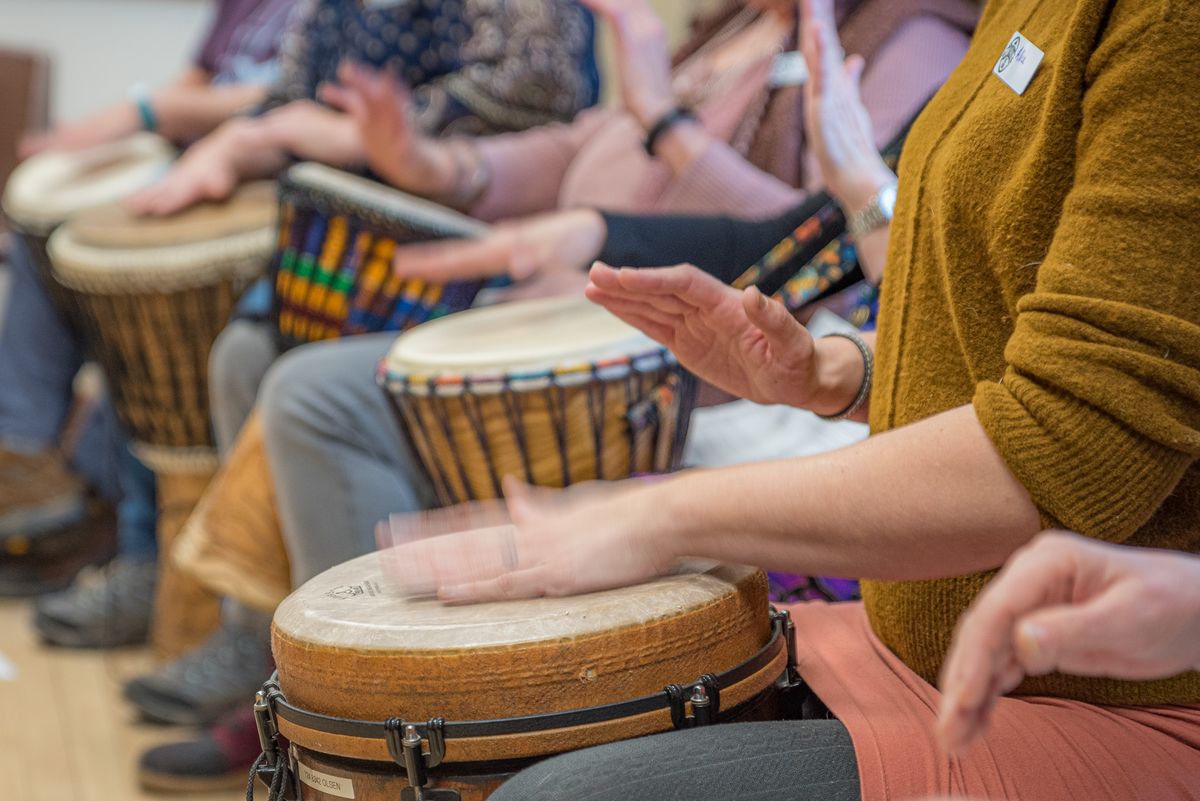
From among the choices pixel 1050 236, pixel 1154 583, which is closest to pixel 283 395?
pixel 1050 236

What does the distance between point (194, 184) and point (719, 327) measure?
169cm

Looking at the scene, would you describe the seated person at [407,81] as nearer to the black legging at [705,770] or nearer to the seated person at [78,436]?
the seated person at [78,436]

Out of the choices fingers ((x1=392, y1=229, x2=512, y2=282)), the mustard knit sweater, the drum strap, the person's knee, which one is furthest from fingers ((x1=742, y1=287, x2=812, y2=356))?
the person's knee

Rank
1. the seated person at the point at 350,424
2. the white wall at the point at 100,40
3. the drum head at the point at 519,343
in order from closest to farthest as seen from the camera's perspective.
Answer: the drum head at the point at 519,343 < the seated person at the point at 350,424 < the white wall at the point at 100,40

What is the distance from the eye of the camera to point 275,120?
2.72 metres

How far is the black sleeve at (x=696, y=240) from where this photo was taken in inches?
66.5

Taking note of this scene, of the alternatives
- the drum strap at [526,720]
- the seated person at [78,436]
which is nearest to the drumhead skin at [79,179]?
the seated person at [78,436]

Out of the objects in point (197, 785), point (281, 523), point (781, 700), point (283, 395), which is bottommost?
point (197, 785)

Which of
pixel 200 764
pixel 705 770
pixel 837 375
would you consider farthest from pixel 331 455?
pixel 705 770

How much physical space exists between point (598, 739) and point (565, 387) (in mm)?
704

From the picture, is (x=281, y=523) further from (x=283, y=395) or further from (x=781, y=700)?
(x=781, y=700)

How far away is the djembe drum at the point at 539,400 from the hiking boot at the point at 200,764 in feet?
2.40

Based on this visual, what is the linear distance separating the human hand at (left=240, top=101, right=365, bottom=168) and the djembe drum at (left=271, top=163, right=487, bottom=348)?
543mm

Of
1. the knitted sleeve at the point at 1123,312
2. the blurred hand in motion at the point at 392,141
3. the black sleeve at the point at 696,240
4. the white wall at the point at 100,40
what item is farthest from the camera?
the white wall at the point at 100,40
